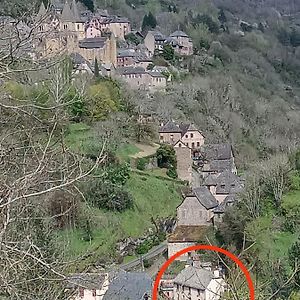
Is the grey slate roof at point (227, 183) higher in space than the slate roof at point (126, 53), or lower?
higher

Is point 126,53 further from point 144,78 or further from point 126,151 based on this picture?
point 126,151

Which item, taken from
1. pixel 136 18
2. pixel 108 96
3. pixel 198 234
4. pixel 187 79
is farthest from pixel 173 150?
pixel 136 18

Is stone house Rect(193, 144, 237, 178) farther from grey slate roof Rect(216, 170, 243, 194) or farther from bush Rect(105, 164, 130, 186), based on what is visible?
bush Rect(105, 164, 130, 186)

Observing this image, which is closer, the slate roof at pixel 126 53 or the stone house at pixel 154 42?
the slate roof at pixel 126 53

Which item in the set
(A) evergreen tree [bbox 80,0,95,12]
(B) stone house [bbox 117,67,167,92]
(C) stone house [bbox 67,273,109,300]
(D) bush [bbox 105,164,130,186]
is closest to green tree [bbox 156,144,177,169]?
(D) bush [bbox 105,164,130,186]

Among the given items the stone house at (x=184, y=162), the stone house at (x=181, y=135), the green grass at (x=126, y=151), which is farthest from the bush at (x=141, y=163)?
the stone house at (x=181, y=135)

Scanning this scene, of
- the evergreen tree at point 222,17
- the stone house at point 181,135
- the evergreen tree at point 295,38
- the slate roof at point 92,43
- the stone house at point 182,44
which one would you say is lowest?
the evergreen tree at point 295,38

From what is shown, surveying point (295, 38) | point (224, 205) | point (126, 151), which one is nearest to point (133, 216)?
point (224, 205)

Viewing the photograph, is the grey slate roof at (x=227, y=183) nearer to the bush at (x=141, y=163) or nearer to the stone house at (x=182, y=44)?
the bush at (x=141, y=163)

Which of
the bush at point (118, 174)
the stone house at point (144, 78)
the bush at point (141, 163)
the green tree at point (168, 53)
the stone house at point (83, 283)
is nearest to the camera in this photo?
the stone house at point (83, 283)
